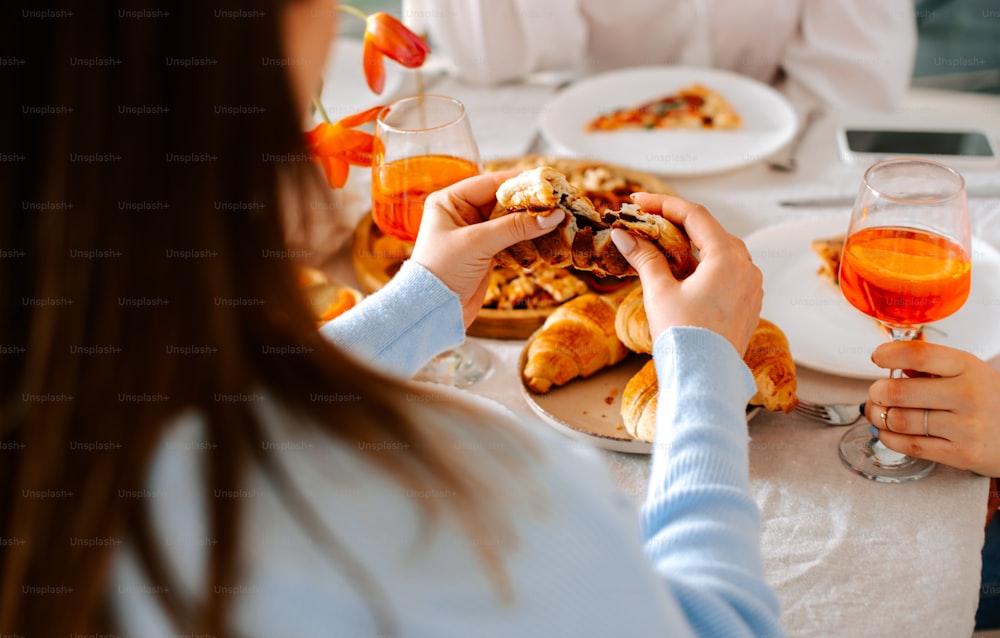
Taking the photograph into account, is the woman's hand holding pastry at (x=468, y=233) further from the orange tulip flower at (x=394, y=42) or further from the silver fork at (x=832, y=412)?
→ the silver fork at (x=832, y=412)

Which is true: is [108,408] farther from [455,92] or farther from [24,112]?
[455,92]

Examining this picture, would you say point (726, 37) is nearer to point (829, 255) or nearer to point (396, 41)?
point (829, 255)

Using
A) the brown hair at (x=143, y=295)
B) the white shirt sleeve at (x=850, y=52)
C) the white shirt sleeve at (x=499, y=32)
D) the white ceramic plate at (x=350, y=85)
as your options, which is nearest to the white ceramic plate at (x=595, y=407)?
the brown hair at (x=143, y=295)

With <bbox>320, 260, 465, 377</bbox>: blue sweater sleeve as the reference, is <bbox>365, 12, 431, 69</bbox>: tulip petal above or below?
above

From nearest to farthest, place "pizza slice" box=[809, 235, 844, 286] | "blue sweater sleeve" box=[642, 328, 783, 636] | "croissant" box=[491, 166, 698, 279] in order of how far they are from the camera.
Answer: "blue sweater sleeve" box=[642, 328, 783, 636] < "croissant" box=[491, 166, 698, 279] < "pizza slice" box=[809, 235, 844, 286]

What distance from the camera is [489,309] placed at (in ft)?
4.07

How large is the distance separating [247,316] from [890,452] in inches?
29.0

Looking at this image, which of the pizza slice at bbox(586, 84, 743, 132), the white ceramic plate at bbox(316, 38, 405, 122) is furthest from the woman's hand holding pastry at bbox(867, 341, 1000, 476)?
the white ceramic plate at bbox(316, 38, 405, 122)

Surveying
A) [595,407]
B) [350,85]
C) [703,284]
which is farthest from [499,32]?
[703,284]

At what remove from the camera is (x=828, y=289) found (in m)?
1.28

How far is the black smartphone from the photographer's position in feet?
5.04

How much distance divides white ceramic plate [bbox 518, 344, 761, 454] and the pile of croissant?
0.01 m

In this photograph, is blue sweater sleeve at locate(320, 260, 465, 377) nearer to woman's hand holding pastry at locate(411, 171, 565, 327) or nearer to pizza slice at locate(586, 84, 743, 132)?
woman's hand holding pastry at locate(411, 171, 565, 327)

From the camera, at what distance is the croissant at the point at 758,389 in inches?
39.6
